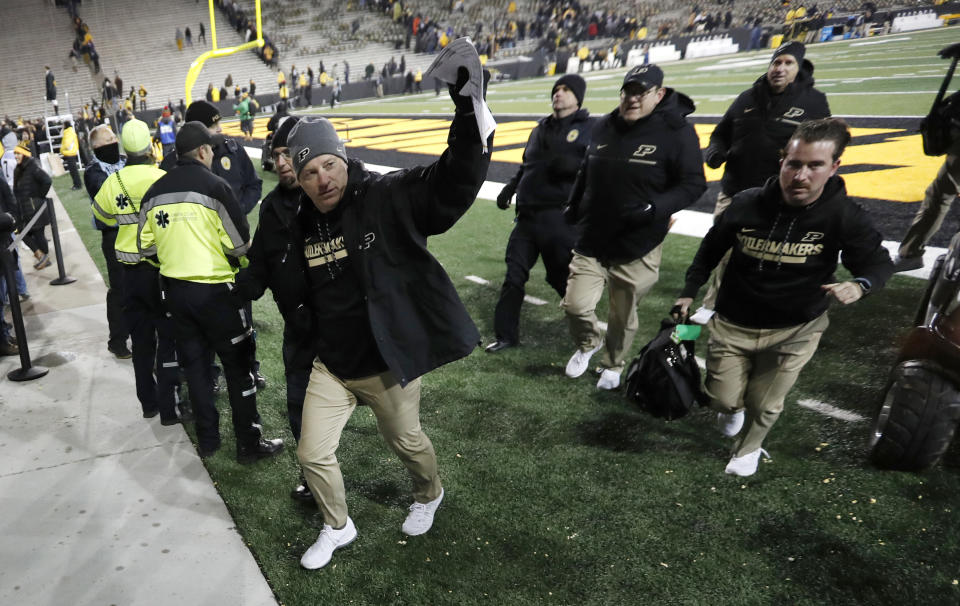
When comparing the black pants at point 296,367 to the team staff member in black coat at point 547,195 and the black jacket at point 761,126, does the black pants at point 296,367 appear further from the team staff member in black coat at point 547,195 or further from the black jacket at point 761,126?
the black jacket at point 761,126

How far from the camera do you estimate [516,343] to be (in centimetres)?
580

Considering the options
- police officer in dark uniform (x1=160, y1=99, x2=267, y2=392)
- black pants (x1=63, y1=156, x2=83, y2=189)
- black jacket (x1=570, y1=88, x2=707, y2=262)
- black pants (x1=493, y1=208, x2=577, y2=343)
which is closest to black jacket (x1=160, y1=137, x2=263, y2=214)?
police officer in dark uniform (x1=160, y1=99, x2=267, y2=392)

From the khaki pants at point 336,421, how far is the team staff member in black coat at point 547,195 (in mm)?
2361

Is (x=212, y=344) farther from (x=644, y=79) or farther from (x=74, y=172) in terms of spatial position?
(x=74, y=172)

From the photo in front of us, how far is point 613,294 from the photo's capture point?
478cm

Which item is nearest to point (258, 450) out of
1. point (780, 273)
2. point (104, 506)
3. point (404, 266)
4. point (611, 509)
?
point (104, 506)

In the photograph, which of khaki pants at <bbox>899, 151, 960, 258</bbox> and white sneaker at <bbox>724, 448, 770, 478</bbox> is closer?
white sneaker at <bbox>724, 448, 770, 478</bbox>

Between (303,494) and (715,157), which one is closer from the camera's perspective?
(303,494)

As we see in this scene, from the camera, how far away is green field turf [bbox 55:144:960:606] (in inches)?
118

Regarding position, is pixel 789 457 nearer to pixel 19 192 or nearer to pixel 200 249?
pixel 200 249

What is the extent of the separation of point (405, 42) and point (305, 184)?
158 feet

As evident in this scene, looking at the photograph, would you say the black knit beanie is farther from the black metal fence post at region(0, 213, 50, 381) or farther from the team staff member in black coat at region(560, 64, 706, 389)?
the black metal fence post at region(0, 213, 50, 381)

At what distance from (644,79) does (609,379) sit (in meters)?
2.00

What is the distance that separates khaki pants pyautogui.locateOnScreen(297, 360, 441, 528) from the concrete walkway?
0.52m
